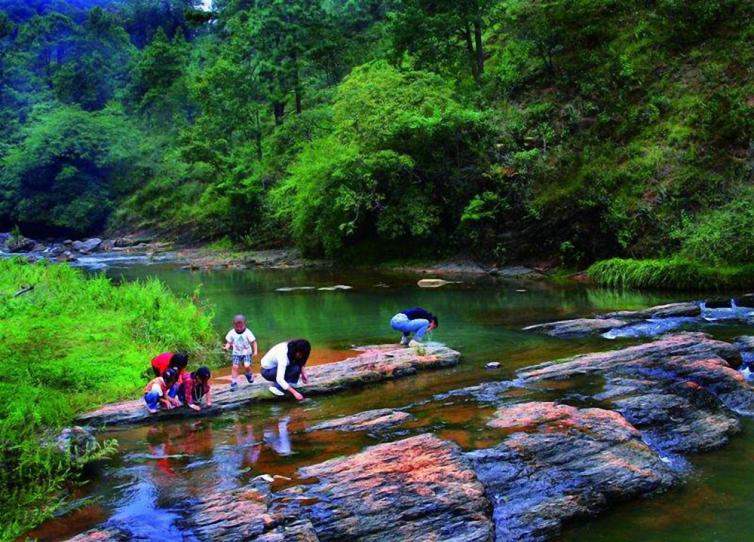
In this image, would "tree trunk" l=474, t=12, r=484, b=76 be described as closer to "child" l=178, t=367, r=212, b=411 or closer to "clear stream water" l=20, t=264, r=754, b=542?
"clear stream water" l=20, t=264, r=754, b=542

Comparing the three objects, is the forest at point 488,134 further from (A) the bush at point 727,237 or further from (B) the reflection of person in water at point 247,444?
(B) the reflection of person in water at point 247,444

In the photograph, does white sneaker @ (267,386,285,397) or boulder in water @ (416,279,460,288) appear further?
boulder in water @ (416,279,460,288)

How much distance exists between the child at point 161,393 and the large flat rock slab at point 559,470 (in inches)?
211

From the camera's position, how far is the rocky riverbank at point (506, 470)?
6.75m

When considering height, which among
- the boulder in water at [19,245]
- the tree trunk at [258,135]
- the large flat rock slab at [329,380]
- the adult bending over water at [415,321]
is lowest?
the large flat rock slab at [329,380]

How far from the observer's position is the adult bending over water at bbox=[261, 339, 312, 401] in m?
11.2

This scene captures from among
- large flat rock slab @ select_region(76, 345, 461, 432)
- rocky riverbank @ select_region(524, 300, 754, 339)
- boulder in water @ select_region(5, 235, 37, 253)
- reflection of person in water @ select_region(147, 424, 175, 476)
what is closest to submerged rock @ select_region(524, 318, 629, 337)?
rocky riverbank @ select_region(524, 300, 754, 339)

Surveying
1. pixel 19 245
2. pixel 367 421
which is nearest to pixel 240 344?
pixel 367 421

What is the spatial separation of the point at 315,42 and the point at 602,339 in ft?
129

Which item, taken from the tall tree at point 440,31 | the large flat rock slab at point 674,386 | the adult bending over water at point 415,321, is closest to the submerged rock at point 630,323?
the large flat rock slab at point 674,386

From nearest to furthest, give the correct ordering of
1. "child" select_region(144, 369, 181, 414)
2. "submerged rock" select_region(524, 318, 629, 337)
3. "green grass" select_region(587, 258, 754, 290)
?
"child" select_region(144, 369, 181, 414), "submerged rock" select_region(524, 318, 629, 337), "green grass" select_region(587, 258, 754, 290)

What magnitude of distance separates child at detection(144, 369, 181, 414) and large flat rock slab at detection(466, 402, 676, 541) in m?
5.35

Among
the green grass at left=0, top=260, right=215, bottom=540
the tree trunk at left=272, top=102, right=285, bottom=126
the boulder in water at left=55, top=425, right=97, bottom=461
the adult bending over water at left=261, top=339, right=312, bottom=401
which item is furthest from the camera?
the tree trunk at left=272, top=102, right=285, bottom=126

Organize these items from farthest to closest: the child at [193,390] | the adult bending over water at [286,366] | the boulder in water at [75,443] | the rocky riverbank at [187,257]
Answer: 1. the rocky riverbank at [187,257]
2. the adult bending over water at [286,366]
3. the child at [193,390]
4. the boulder in water at [75,443]
